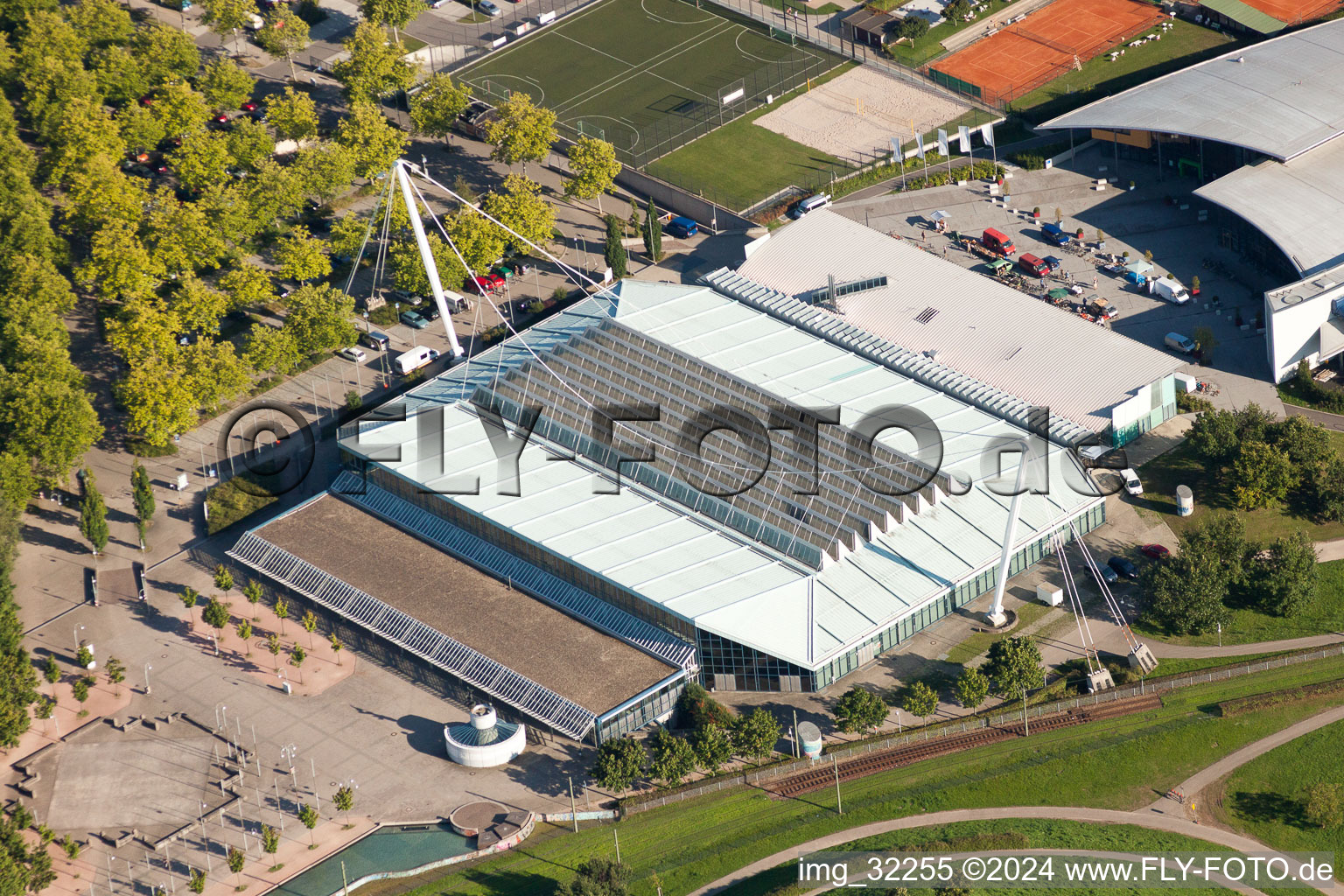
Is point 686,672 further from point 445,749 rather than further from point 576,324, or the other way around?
point 576,324

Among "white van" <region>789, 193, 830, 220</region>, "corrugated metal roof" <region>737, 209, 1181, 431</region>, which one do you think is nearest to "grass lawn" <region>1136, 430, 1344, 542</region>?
"corrugated metal roof" <region>737, 209, 1181, 431</region>

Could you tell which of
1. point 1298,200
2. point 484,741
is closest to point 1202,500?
point 1298,200

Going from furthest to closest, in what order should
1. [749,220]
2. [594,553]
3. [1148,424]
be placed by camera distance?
[749,220] → [1148,424] → [594,553]

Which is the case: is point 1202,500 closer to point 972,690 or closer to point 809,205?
point 972,690

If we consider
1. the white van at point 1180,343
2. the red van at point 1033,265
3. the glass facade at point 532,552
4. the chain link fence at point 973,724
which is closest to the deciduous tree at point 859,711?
the chain link fence at point 973,724

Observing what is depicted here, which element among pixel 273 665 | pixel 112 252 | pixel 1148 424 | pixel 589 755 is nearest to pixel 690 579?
pixel 589 755
